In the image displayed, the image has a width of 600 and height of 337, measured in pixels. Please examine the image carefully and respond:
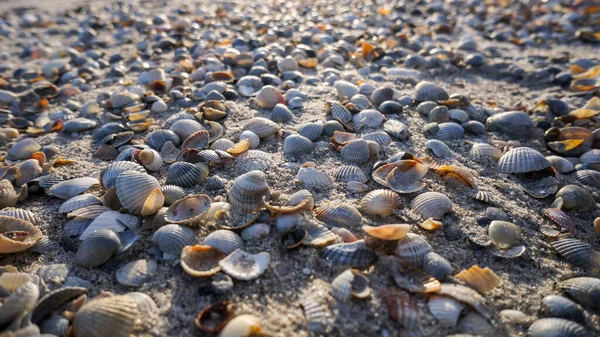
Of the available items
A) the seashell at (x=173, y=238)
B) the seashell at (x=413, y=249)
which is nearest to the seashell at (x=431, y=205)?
the seashell at (x=413, y=249)

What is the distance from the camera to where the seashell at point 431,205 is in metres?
2.24

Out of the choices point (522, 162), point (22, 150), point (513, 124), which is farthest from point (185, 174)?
point (513, 124)

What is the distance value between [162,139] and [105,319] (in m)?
1.59

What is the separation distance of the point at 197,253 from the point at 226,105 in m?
1.76

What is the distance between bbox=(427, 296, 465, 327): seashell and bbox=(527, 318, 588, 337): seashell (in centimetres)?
29

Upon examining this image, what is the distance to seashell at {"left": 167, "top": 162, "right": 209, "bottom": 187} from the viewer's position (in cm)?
246

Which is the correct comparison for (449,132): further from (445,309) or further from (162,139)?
(162,139)

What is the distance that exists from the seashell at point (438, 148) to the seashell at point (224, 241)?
5.15ft

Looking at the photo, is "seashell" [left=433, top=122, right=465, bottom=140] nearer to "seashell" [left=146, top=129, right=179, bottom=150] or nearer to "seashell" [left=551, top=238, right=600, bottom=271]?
"seashell" [left=551, top=238, right=600, bottom=271]

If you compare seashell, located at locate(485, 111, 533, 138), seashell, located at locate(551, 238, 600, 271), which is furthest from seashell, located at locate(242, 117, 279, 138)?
seashell, located at locate(551, 238, 600, 271)

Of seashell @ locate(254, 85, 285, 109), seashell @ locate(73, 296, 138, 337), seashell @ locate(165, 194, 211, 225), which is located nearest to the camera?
seashell @ locate(73, 296, 138, 337)

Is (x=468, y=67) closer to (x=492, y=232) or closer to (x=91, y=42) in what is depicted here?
(x=492, y=232)

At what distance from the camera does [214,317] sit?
1.66 meters

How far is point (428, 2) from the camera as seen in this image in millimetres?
7355
